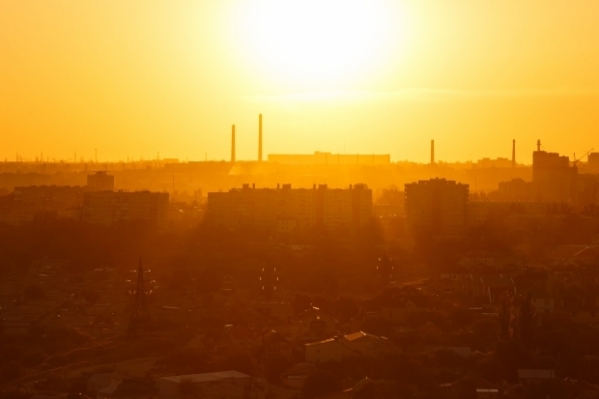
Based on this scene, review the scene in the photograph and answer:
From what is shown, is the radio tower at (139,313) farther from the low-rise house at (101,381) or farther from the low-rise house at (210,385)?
the low-rise house at (210,385)

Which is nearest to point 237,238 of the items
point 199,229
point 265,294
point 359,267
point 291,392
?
point 199,229

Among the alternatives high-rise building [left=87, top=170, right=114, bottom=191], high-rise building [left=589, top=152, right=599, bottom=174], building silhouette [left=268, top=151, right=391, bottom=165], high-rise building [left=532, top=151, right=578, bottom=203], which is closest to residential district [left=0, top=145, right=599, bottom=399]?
high-rise building [left=532, top=151, right=578, bottom=203]

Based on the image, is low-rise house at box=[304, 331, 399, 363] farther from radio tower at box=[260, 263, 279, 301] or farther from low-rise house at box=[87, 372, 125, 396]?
radio tower at box=[260, 263, 279, 301]

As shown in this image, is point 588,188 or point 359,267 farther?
point 588,188

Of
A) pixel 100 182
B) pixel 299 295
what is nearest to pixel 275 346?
pixel 299 295

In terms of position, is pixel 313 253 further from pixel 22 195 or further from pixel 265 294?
pixel 22 195
